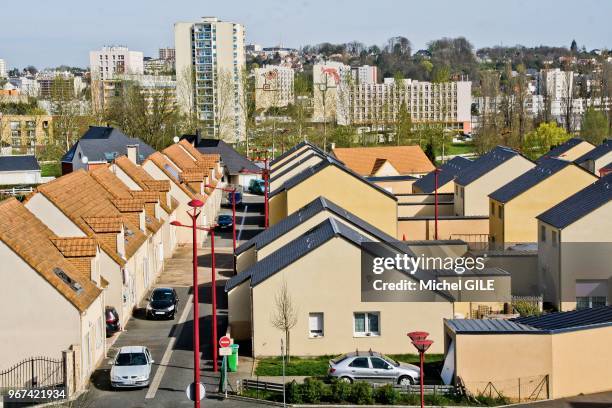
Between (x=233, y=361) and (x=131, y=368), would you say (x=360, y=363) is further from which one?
(x=131, y=368)

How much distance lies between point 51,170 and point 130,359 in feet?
250

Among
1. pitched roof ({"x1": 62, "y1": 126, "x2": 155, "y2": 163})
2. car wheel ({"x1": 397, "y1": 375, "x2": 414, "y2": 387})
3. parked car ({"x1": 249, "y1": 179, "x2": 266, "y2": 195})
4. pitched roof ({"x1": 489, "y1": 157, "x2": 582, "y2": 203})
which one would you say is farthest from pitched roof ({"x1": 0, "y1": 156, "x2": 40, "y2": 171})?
car wheel ({"x1": 397, "y1": 375, "x2": 414, "y2": 387})

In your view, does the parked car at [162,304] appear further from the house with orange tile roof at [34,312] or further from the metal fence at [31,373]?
the metal fence at [31,373]

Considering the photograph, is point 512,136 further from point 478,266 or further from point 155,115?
point 478,266

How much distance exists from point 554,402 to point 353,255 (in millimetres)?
7854

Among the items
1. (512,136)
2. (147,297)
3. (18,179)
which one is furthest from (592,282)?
(512,136)

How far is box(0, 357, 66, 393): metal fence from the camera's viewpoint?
26.7 m

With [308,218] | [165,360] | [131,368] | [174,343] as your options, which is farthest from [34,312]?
[308,218]

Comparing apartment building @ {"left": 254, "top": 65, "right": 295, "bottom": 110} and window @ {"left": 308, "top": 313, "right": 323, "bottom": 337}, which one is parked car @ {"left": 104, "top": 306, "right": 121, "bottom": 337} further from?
apartment building @ {"left": 254, "top": 65, "right": 295, "bottom": 110}

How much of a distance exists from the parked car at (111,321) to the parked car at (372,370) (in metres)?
9.57

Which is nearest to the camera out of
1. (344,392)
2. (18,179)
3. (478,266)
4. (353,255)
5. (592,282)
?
(344,392)

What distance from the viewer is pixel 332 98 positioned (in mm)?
130750

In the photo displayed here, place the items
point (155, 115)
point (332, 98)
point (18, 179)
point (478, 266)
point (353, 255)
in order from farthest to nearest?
point (332, 98)
point (155, 115)
point (18, 179)
point (478, 266)
point (353, 255)

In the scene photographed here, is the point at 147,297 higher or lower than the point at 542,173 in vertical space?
lower
